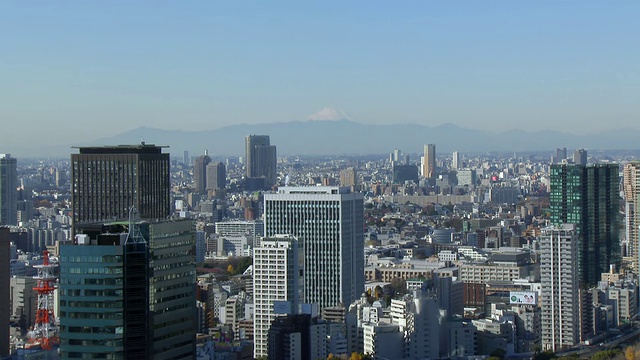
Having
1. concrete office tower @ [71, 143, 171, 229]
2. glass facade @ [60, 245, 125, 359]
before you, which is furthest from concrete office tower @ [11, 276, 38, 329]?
glass facade @ [60, 245, 125, 359]

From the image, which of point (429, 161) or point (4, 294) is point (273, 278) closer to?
point (4, 294)

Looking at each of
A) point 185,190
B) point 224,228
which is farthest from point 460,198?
point 224,228

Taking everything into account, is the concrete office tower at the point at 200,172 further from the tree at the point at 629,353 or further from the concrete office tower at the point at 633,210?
the tree at the point at 629,353

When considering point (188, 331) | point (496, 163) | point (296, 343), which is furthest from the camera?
point (496, 163)

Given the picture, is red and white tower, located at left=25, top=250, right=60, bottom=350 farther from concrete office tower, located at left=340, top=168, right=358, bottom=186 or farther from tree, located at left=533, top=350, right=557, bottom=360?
concrete office tower, located at left=340, top=168, right=358, bottom=186

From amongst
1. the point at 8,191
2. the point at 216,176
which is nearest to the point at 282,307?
the point at 8,191

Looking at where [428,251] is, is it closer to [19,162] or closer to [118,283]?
[19,162]
